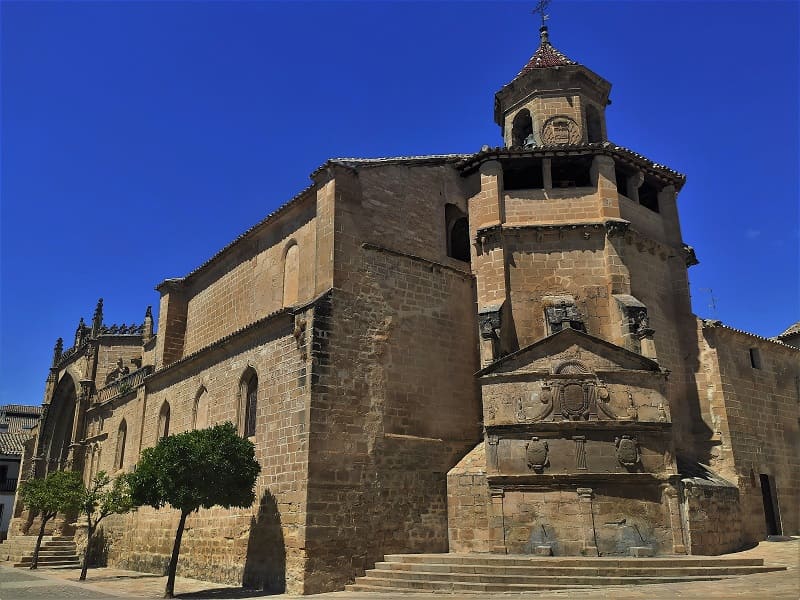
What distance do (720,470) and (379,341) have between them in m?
9.53

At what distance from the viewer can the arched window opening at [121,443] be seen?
24641 mm

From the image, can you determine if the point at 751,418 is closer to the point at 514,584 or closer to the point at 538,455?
the point at 538,455

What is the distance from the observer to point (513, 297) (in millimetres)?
17062

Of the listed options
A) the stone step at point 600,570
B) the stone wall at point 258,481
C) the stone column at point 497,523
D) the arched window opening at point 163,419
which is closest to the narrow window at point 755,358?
the stone step at point 600,570

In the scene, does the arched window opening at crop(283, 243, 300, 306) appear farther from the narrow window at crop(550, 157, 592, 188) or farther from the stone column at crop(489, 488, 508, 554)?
the narrow window at crop(550, 157, 592, 188)

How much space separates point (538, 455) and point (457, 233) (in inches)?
294

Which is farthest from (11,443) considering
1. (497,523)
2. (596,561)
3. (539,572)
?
(596,561)

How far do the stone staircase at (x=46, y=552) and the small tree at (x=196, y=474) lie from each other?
1350 cm

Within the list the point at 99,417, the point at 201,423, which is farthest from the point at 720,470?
the point at 99,417

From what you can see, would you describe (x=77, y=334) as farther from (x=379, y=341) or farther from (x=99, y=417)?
(x=379, y=341)

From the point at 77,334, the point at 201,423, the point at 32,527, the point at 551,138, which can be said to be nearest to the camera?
the point at 201,423

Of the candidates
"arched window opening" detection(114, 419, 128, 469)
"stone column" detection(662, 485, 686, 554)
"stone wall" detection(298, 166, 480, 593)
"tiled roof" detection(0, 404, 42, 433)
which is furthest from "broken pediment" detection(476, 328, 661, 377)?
"tiled roof" detection(0, 404, 42, 433)

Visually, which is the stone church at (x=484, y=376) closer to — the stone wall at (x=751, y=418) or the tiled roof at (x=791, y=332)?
the stone wall at (x=751, y=418)

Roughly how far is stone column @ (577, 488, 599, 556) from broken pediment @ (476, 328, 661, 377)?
265 cm
